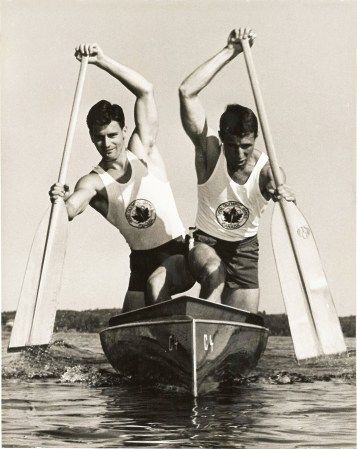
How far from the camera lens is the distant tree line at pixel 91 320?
4.15 metres

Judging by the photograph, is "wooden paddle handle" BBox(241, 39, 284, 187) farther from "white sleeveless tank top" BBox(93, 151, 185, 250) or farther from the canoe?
the canoe

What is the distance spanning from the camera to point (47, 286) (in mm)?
4199

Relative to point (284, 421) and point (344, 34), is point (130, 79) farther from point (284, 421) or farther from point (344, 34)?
point (284, 421)

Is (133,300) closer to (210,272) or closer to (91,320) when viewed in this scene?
(91,320)

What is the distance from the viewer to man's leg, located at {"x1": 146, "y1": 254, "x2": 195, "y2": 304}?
14.2 feet

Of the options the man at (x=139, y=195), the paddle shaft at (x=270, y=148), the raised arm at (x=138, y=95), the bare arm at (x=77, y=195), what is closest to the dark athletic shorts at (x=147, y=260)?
the man at (x=139, y=195)

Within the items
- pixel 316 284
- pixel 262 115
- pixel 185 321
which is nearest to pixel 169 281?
pixel 185 321

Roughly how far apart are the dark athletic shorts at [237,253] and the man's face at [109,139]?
0.63m

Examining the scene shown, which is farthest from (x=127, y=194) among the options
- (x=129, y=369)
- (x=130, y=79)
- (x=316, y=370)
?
(x=316, y=370)

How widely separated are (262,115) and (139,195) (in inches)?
31.7

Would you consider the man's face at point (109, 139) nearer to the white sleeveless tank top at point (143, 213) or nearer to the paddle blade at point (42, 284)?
the white sleeveless tank top at point (143, 213)

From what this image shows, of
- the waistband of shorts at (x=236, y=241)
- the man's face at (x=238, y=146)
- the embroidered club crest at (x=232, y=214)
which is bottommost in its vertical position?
the waistband of shorts at (x=236, y=241)

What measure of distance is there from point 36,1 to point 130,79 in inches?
24.9

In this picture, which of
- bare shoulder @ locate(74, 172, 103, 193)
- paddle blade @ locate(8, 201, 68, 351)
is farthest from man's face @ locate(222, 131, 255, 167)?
paddle blade @ locate(8, 201, 68, 351)
